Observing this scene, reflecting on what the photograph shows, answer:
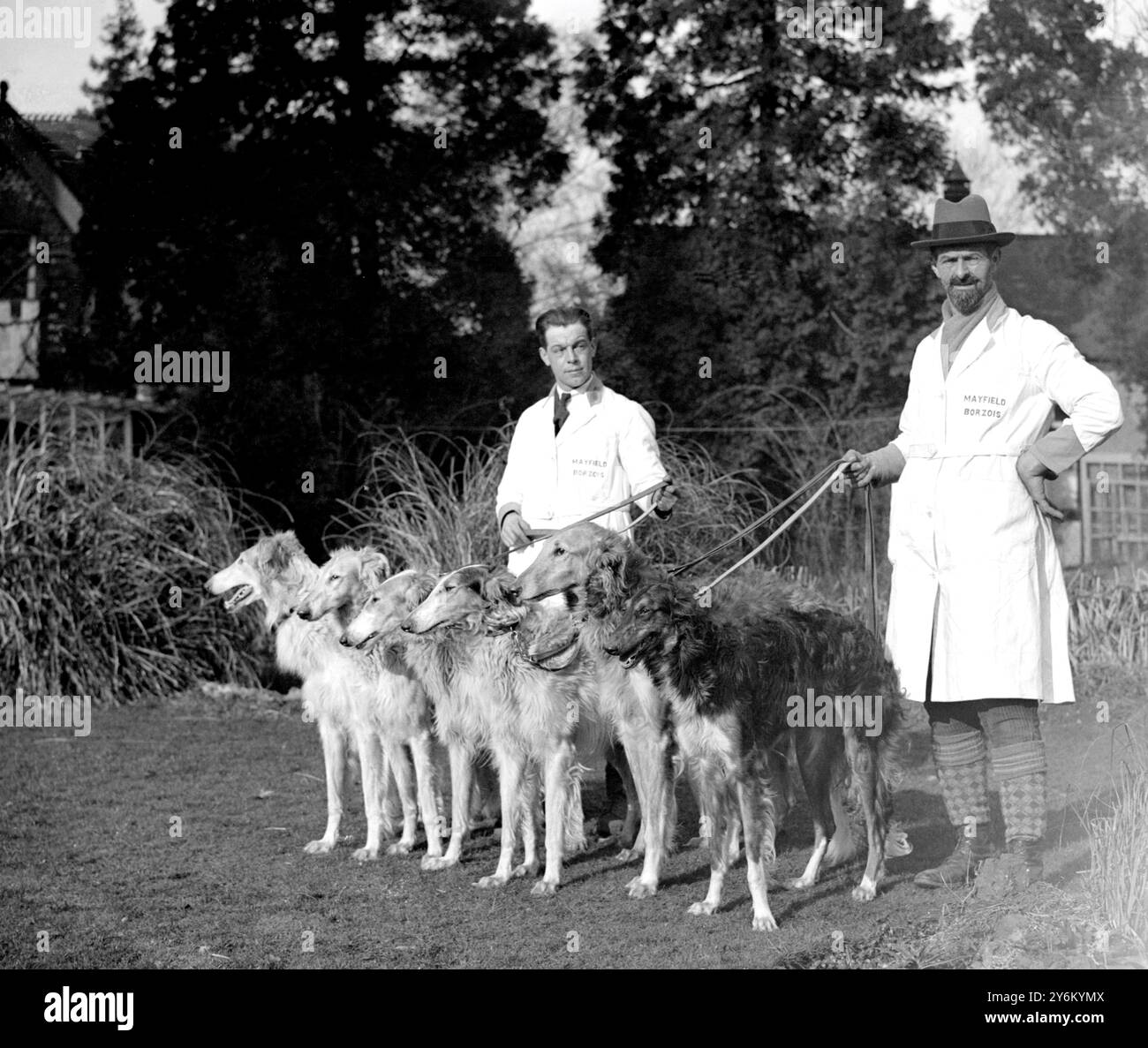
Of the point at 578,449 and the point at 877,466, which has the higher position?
the point at 578,449

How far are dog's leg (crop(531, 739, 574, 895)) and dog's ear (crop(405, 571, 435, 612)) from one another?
105cm

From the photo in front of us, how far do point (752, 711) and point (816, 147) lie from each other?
381 inches

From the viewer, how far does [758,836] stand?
603 centimetres

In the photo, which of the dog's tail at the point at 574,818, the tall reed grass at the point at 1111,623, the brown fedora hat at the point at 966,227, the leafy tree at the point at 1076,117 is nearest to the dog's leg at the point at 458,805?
the dog's tail at the point at 574,818

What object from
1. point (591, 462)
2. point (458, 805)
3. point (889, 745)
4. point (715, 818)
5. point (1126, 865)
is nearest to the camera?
point (1126, 865)

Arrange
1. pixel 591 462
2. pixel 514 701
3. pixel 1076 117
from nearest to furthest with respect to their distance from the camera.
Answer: pixel 514 701
pixel 591 462
pixel 1076 117

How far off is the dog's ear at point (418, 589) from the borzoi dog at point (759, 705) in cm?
143

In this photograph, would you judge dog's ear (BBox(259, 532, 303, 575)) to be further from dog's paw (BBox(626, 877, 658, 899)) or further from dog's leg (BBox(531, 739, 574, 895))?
dog's paw (BBox(626, 877, 658, 899))

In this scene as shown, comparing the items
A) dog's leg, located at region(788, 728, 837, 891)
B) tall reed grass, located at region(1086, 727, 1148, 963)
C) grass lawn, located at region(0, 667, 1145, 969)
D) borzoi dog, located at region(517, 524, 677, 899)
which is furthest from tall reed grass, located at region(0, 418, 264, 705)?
tall reed grass, located at region(1086, 727, 1148, 963)

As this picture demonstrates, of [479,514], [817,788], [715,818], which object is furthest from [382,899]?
[479,514]

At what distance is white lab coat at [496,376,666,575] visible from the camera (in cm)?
708

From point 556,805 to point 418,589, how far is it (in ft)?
4.36

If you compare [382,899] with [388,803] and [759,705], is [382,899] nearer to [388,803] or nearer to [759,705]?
[388,803]
